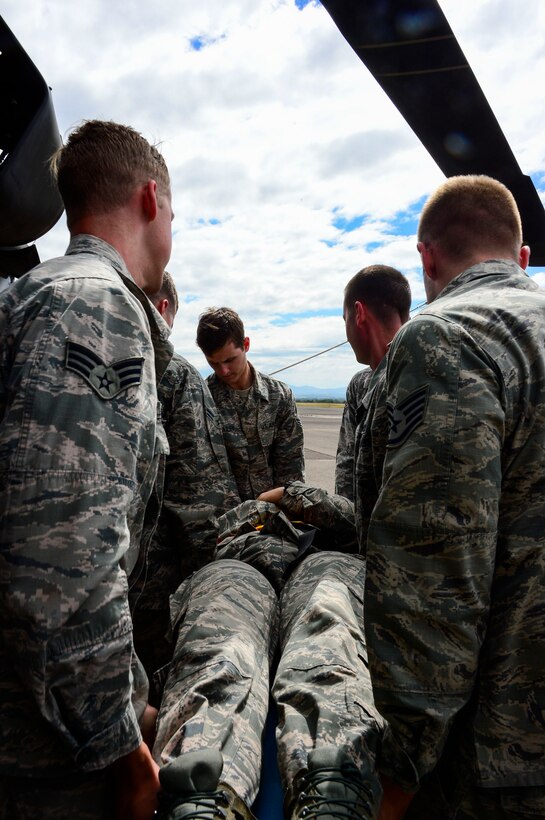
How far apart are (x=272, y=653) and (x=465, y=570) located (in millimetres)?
1100

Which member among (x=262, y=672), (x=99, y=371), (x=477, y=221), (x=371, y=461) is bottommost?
(x=262, y=672)

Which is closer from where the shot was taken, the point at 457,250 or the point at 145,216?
the point at 145,216

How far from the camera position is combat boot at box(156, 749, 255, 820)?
119 centimetres

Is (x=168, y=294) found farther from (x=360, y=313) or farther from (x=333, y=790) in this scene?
(x=333, y=790)

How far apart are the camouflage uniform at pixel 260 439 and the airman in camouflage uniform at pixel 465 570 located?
104 inches

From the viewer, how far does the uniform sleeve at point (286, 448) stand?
4.03 metres

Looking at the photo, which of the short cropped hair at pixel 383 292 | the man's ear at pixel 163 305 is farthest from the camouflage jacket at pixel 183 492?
the short cropped hair at pixel 383 292

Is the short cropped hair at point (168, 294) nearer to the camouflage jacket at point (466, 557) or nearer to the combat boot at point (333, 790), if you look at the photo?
the camouflage jacket at point (466, 557)

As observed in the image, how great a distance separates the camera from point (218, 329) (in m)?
3.69

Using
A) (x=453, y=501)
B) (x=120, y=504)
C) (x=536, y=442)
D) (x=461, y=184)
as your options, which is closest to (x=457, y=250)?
(x=461, y=184)

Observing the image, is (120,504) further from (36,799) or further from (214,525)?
(214,525)

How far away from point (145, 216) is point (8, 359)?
2.03 feet

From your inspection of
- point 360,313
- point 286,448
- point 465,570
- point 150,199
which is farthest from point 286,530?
point 150,199

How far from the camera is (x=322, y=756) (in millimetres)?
1354
